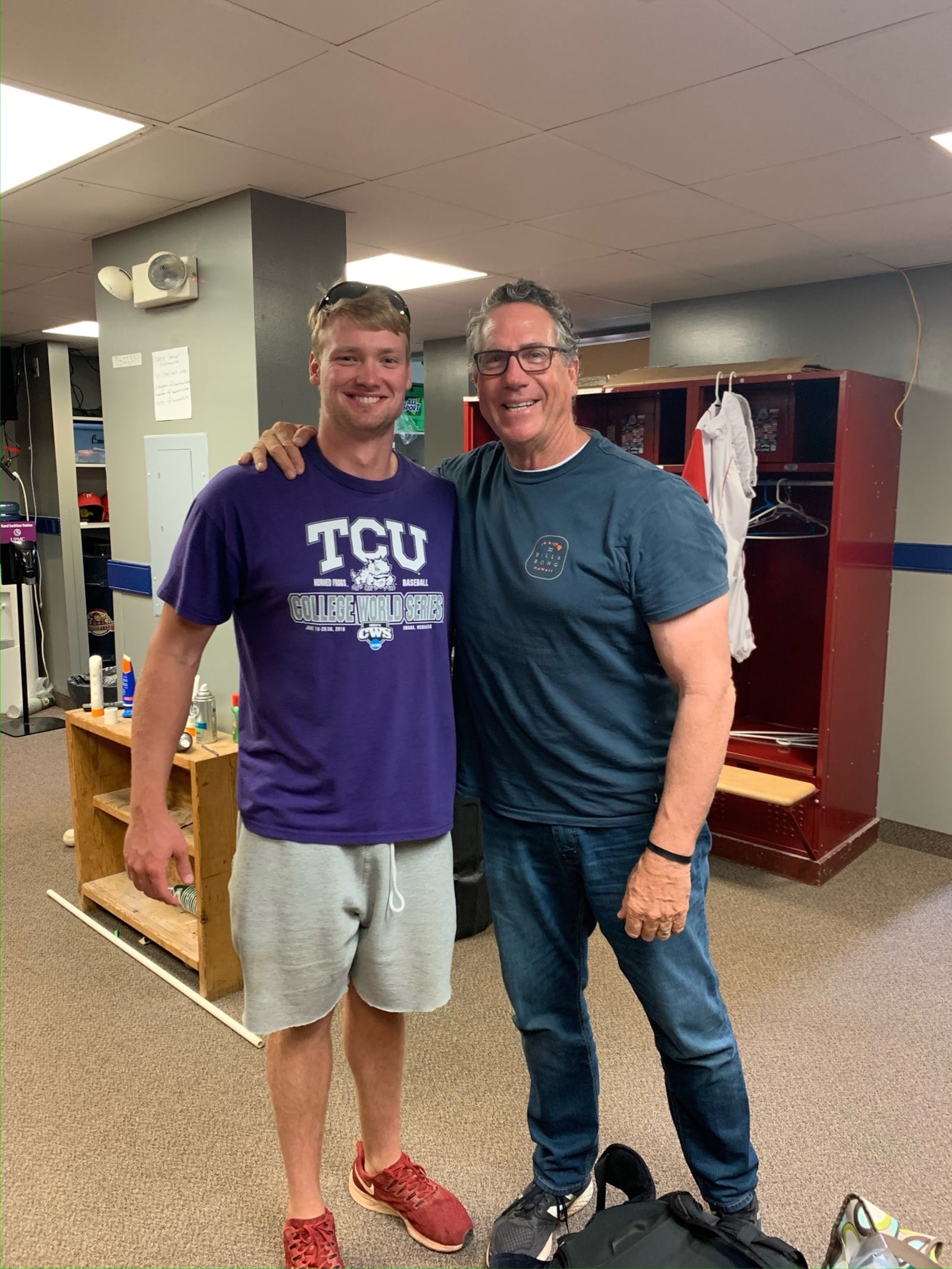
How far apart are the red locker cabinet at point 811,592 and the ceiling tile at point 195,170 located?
4.50 feet

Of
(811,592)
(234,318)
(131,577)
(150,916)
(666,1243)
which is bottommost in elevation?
(150,916)

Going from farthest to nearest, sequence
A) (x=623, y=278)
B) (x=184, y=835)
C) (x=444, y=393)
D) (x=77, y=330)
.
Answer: (x=444, y=393), (x=77, y=330), (x=623, y=278), (x=184, y=835)

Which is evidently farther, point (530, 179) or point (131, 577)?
point (131, 577)

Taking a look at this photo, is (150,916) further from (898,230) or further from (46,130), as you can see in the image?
(898,230)

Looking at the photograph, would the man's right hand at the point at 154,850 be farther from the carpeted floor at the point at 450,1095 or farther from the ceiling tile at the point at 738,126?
the ceiling tile at the point at 738,126

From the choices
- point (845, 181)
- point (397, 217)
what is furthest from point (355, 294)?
point (845, 181)

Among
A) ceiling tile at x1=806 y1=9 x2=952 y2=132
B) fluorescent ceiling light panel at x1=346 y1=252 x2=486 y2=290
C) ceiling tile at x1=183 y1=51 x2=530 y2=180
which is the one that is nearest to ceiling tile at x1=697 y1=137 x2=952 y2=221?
ceiling tile at x1=806 y1=9 x2=952 y2=132

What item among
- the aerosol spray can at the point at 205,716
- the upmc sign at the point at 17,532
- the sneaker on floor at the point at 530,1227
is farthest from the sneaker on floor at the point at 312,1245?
the upmc sign at the point at 17,532

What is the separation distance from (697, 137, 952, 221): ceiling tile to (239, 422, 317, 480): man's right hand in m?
1.61

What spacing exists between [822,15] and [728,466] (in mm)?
1921

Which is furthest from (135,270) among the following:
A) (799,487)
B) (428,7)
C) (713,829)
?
(713,829)

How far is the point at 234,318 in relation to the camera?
2.87 meters

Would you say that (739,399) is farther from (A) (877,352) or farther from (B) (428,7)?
(B) (428,7)

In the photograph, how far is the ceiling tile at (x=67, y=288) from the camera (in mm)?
4066
